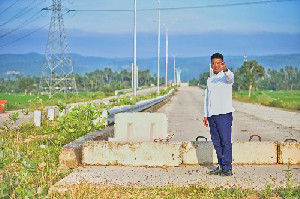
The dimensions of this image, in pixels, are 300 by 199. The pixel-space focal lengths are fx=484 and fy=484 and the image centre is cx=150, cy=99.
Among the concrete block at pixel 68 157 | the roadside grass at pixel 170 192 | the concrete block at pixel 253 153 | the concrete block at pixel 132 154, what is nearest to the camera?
the roadside grass at pixel 170 192

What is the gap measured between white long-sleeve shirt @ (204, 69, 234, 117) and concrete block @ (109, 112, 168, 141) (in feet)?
6.19

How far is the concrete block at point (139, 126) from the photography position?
10.1 meters

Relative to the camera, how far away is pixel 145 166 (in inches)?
352

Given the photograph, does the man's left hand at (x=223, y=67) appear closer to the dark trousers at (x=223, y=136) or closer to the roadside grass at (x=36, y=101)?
the dark trousers at (x=223, y=136)

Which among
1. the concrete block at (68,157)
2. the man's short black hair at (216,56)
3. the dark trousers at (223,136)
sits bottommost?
the concrete block at (68,157)

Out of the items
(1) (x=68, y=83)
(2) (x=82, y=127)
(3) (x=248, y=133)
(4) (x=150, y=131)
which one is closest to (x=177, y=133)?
(3) (x=248, y=133)

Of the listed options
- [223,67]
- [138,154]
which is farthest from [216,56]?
[138,154]

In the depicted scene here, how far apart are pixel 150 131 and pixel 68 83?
5060cm

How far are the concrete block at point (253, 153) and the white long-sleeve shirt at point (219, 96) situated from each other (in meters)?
1.20

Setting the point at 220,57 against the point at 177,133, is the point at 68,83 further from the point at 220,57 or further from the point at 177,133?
the point at 220,57

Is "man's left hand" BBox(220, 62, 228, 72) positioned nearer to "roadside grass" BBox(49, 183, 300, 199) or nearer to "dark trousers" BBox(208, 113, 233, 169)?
"dark trousers" BBox(208, 113, 233, 169)

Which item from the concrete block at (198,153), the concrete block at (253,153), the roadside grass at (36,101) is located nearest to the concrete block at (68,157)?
the concrete block at (198,153)

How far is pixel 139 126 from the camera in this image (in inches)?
399

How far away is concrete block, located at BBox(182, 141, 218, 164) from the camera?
9141 millimetres
